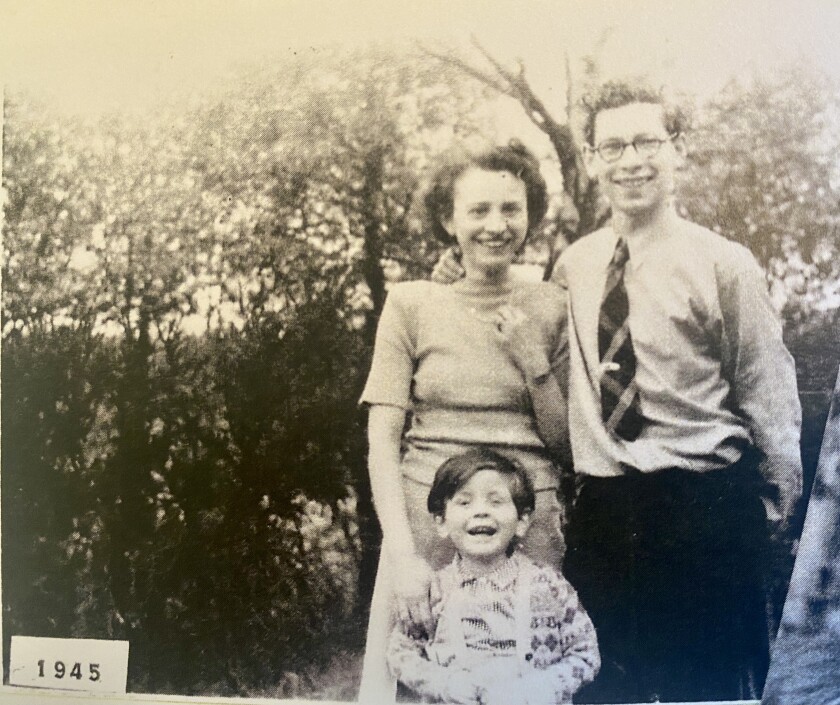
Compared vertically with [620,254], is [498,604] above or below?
below

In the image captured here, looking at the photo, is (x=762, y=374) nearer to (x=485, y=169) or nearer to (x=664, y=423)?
(x=664, y=423)

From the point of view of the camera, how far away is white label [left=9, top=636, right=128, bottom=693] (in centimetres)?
109

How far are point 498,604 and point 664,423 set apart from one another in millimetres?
387

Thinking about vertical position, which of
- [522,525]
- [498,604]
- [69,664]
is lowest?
[69,664]

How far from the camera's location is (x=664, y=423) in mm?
1031

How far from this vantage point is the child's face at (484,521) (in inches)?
40.9

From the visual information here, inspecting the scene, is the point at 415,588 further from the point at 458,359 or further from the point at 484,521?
the point at 458,359

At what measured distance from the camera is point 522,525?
3.41 ft

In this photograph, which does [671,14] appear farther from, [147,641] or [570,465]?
[147,641]

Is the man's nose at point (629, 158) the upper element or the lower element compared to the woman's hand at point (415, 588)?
upper

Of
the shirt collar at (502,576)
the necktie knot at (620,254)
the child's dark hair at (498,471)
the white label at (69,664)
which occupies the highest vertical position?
the necktie knot at (620,254)

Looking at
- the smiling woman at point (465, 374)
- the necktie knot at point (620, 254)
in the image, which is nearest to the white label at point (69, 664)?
the smiling woman at point (465, 374)

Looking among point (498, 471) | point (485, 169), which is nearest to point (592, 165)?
point (485, 169)

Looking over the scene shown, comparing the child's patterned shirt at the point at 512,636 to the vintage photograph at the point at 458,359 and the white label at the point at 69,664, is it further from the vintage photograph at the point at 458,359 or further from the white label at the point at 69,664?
the white label at the point at 69,664
